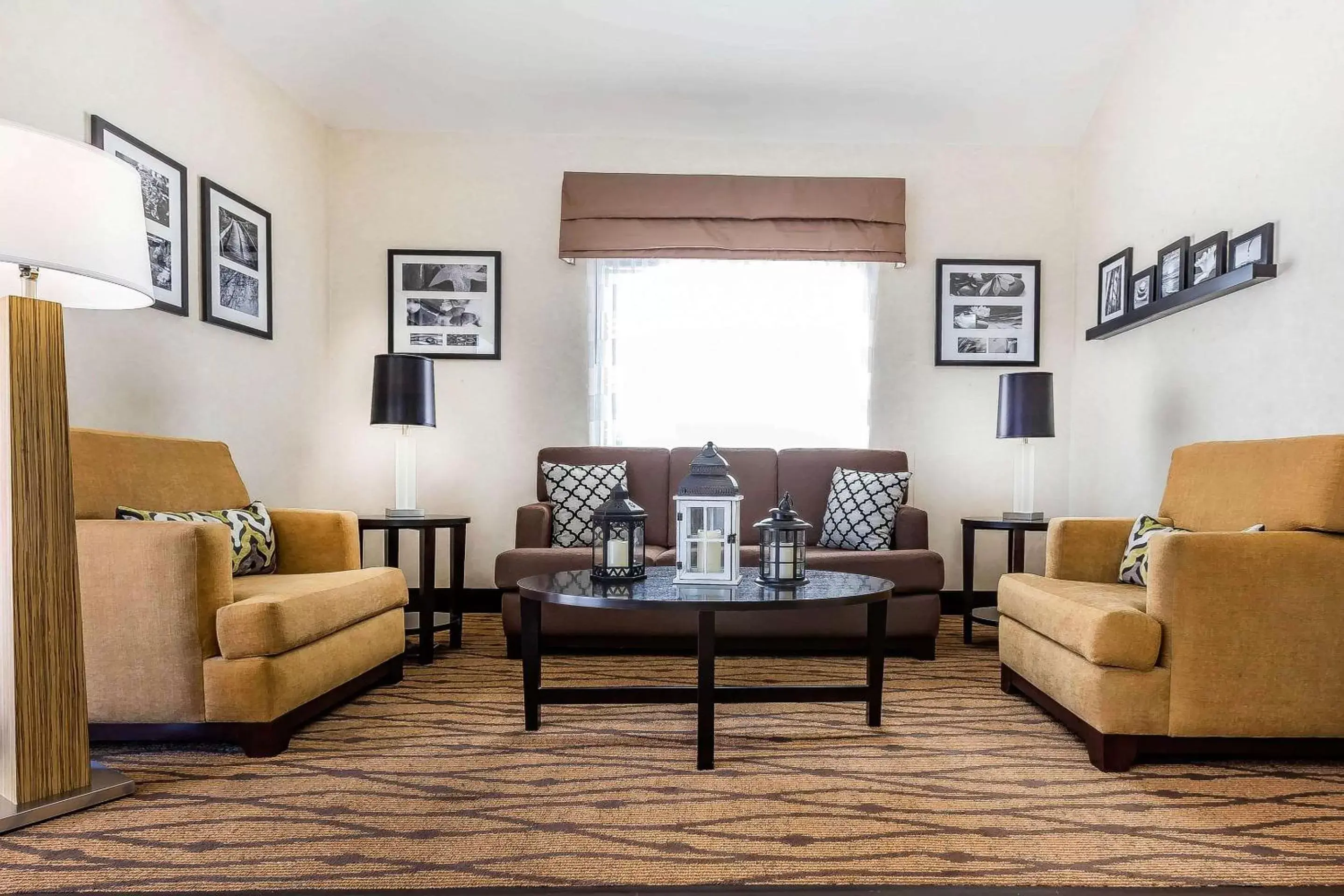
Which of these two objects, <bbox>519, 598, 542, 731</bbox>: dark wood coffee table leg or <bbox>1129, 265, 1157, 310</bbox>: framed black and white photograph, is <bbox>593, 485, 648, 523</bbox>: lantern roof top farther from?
<bbox>1129, 265, 1157, 310</bbox>: framed black and white photograph

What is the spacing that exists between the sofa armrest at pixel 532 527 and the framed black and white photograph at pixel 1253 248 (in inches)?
121

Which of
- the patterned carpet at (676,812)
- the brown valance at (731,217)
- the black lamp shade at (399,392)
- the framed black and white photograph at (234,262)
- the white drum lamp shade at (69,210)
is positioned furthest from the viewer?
the brown valance at (731,217)

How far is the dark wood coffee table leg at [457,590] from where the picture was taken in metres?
3.98

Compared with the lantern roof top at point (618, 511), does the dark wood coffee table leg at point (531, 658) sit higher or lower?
lower

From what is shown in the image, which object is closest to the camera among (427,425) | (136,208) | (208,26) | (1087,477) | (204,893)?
(204,893)

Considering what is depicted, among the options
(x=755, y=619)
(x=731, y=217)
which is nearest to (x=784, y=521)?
(x=755, y=619)

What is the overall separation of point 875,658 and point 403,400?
252 centimetres

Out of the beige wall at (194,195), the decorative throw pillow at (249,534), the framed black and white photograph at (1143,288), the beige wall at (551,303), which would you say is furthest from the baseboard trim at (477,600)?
the framed black and white photograph at (1143,288)

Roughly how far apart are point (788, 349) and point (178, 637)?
3.52 meters

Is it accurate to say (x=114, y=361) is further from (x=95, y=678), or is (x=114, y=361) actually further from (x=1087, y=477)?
(x=1087, y=477)

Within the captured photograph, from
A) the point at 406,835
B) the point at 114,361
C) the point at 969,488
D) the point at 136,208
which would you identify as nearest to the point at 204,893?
the point at 406,835

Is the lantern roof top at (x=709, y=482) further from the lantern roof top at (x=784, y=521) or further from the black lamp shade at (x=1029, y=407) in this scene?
the black lamp shade at (x=1029, y=407)

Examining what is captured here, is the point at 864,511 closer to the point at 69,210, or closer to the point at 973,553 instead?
the point at 973,553

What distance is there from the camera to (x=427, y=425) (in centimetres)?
415
